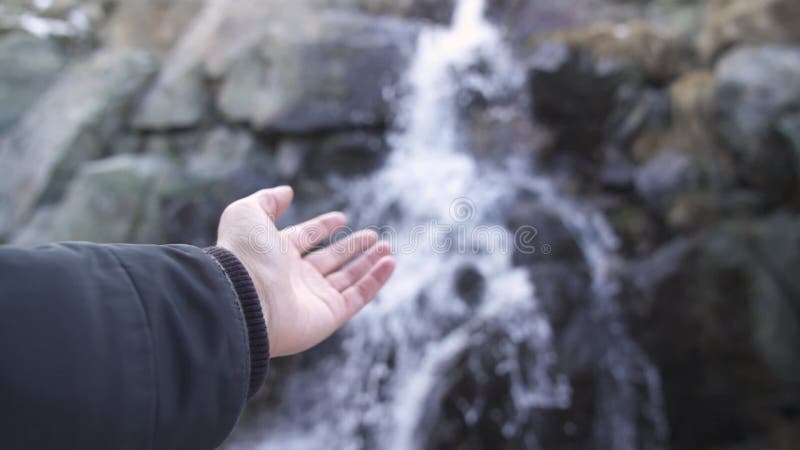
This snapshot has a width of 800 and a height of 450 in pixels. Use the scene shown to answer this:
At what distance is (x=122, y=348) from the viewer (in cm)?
82

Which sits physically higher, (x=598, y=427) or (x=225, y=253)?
(x=225, y=253)

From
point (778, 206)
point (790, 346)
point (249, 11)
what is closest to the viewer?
point (790, 346)

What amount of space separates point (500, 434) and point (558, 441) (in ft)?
1.12

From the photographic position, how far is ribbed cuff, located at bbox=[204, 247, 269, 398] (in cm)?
104

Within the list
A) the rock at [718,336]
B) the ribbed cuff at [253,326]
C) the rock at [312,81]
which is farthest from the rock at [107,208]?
the rock at [718,336]

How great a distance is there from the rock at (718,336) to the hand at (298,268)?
91.7 inches

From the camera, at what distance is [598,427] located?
297 centimetres

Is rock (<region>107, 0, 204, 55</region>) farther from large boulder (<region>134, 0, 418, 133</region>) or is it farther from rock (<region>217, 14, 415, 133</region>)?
rock (<region>217, 14, 415, 133</region>)

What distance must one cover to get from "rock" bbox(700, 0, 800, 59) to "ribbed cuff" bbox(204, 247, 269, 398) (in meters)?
4.65

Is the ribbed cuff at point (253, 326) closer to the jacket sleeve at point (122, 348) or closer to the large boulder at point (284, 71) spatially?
the jacket sleeve at point (122, 348)

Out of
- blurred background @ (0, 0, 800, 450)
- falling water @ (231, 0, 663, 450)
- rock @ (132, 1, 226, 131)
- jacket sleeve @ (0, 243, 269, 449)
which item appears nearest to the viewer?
jacket sleeve @ (0, 243, 269, 449)

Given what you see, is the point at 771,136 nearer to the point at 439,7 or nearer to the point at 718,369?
the point at 718,369

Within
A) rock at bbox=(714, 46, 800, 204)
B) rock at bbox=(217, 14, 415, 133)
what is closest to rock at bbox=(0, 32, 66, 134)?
rock at bbox=(217, 14, 415, 133)

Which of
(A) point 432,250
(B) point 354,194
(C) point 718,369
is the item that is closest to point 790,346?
(C) point 718,369
